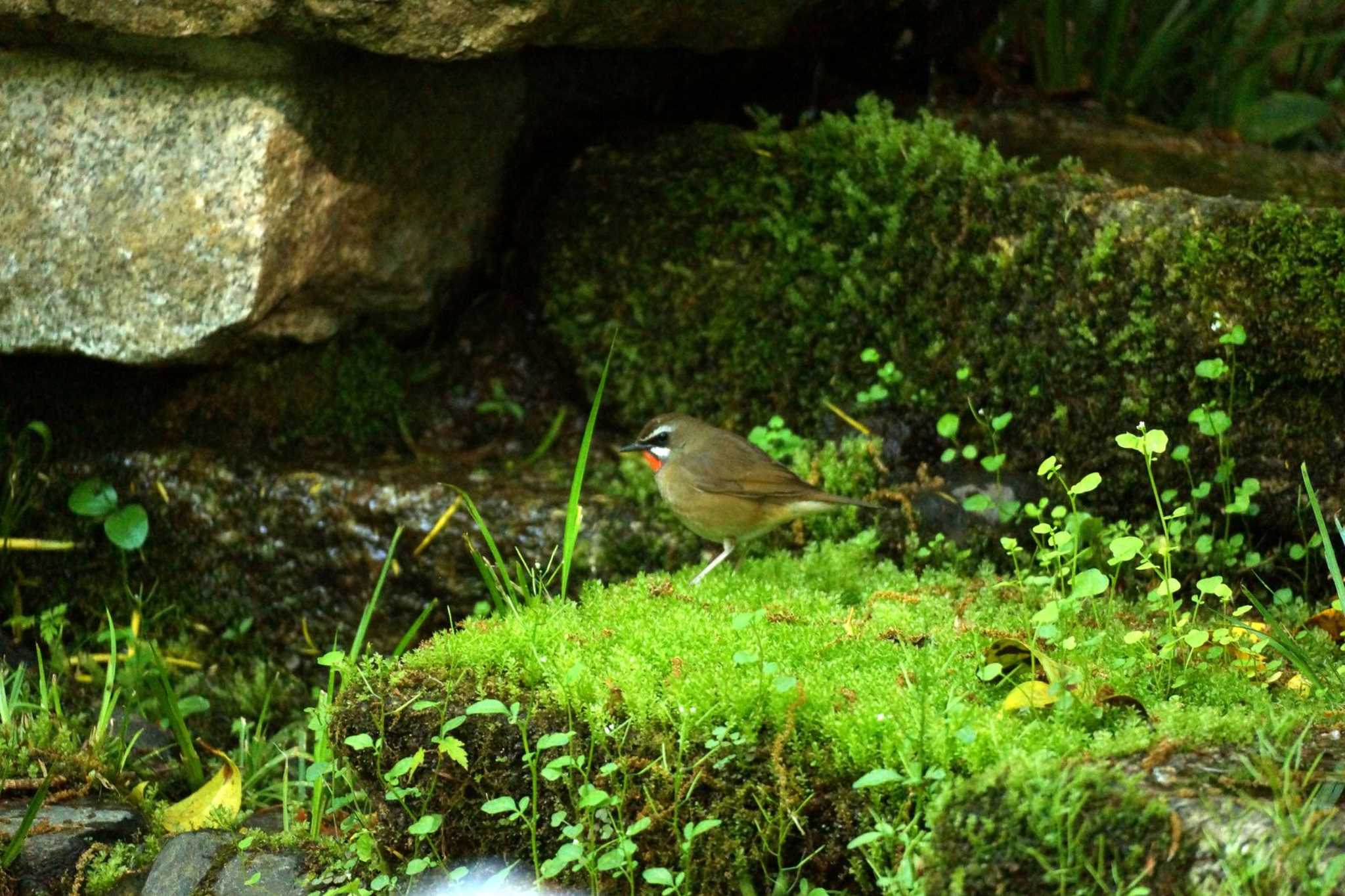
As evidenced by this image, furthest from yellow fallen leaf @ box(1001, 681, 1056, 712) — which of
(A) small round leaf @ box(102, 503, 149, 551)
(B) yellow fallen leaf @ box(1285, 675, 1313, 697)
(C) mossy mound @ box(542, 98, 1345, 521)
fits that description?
(A) small round leaf @ box(102, 503, 149, 551)

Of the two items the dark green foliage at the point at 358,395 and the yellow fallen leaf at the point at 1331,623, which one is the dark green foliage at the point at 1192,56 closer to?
the yellow fallen leaf at the point at 1331,623

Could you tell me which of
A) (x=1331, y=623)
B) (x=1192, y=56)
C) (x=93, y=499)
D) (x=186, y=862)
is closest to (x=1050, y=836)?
(x=1331, y=623)

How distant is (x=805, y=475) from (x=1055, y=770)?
235 centimetres

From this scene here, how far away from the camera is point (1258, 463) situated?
4.57 m

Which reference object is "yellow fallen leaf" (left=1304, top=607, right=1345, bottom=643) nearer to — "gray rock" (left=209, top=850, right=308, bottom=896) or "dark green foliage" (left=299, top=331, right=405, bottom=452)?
"gray rock" (left=209, top=850, right=308, bottom=896)

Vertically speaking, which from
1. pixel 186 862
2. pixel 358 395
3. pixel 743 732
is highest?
pixel 743 732

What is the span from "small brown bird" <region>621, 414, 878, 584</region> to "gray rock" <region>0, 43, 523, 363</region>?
1504 mm

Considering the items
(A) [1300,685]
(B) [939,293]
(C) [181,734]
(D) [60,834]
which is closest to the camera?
(A) [1300,685]

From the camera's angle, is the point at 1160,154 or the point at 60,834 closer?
the point at 60,834

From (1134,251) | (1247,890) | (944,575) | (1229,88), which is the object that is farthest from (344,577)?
(1229,88)

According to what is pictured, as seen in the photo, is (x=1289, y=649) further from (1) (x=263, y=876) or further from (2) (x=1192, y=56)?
(2) (x=1192, y=56)

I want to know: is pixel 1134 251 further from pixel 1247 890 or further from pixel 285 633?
pixel 285 633

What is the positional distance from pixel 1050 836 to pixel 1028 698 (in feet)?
1.93

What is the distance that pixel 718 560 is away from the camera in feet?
15.8
